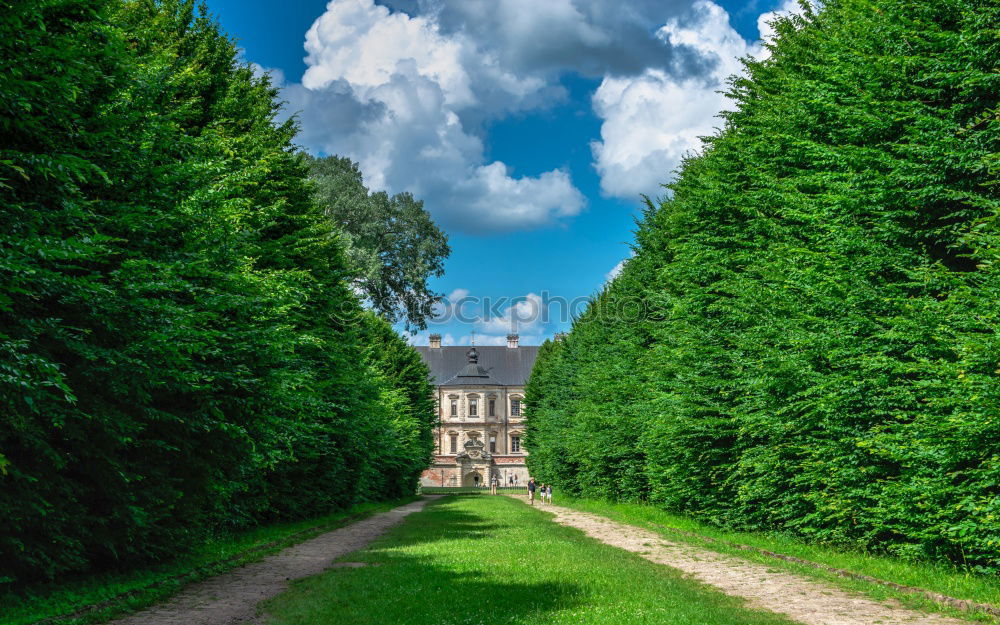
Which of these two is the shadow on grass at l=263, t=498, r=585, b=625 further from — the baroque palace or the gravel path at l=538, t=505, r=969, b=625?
the baroque palace

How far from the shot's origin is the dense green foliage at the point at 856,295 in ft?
37.0

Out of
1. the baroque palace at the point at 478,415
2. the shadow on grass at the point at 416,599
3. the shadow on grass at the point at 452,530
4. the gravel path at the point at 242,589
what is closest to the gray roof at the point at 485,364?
the baroque palace at the point at 478,415

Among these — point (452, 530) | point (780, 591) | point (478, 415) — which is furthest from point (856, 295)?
point (478, 415)

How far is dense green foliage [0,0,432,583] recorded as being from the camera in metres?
9.02

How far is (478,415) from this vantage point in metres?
99.8

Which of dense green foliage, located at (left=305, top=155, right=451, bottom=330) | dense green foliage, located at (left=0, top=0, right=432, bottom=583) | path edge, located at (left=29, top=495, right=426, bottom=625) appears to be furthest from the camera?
dense green foliage, located at (left=305, top=155, right=451, bottom=330)

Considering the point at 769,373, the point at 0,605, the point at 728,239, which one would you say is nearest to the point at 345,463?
the point at 728,239

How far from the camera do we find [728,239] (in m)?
21.4

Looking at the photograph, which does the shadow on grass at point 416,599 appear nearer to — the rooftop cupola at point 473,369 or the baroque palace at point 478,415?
the baroque palace at point 478,415

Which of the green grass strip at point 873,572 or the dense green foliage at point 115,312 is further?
the green grass strip at point 873,572

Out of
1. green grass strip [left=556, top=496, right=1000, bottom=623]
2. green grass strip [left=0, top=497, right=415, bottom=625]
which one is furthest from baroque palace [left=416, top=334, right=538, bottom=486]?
green grass strip [left=0, top=497, right=415, bottom=625]

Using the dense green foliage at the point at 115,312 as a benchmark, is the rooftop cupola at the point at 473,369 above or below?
above

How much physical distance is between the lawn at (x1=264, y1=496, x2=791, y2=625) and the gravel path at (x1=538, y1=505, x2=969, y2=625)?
1.55 feet

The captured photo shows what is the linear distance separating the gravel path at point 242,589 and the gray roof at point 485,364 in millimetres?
80081
